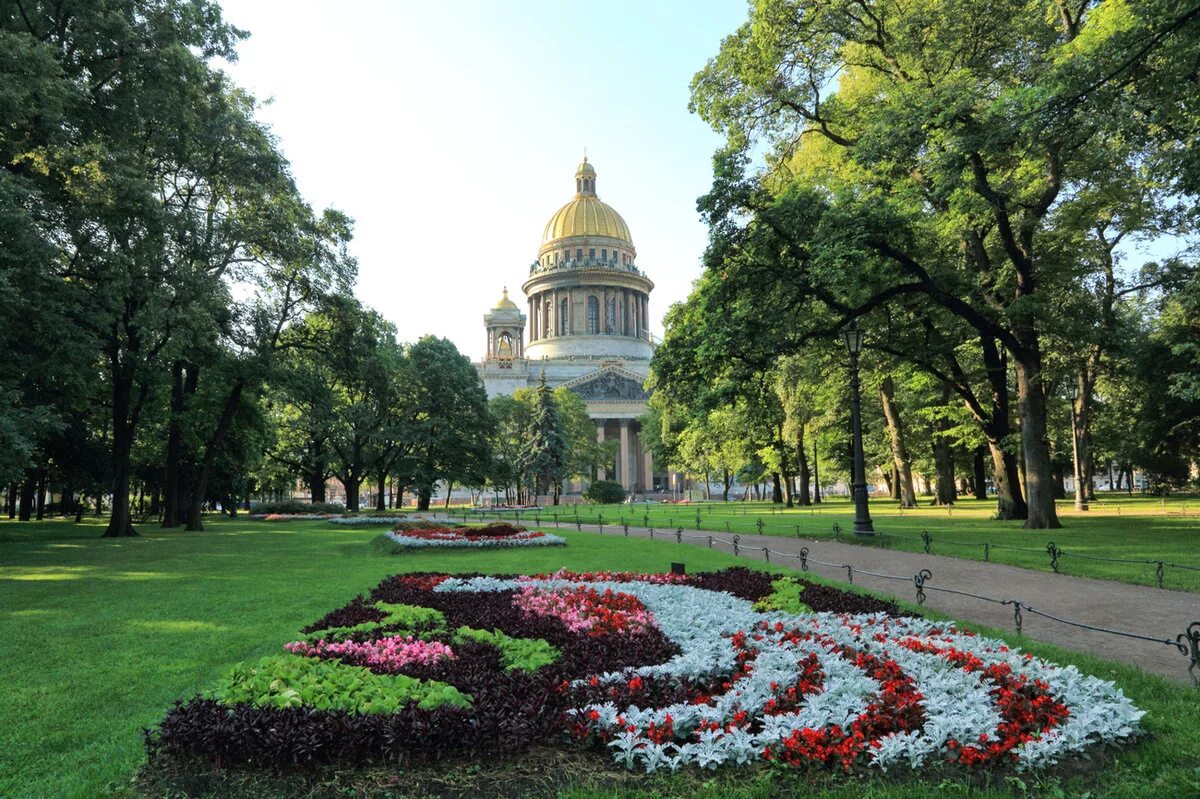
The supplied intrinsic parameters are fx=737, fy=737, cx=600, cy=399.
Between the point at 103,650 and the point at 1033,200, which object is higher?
the point at 1033,200

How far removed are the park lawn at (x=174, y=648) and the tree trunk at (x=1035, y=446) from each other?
1114cm

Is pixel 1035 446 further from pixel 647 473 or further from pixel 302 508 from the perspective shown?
pixel 647 473

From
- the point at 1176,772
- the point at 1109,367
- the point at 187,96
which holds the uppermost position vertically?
the point at 187,96

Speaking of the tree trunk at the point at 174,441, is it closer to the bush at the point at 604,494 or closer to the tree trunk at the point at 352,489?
the tree trunk at the point at 352,489

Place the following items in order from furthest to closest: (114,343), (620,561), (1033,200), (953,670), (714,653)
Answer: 1. (114,343)
2. (1033,200)
3. (620,561)
4. (714,653)
5. (953,670)

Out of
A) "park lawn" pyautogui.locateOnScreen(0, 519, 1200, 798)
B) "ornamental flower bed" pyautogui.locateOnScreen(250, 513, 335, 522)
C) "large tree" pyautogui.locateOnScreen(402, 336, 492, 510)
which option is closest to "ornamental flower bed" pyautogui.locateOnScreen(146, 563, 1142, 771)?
"park lawn" pyautogui.locateOnScreen(0, 519, 1200, 798)

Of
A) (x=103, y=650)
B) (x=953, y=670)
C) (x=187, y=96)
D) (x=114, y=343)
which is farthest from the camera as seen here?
(x=114, y=343)

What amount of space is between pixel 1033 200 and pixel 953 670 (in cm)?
2067

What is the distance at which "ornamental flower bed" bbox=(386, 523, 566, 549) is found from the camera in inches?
854

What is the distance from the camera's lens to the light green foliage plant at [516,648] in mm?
7108

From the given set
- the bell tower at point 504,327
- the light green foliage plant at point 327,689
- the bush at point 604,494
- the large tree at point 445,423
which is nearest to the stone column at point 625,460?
the bell tower at point 504,327

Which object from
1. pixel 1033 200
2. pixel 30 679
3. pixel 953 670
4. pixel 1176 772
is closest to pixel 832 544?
pixel 1033 200

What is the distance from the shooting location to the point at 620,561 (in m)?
18.2

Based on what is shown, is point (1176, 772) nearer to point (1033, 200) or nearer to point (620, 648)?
point (620, 648)
